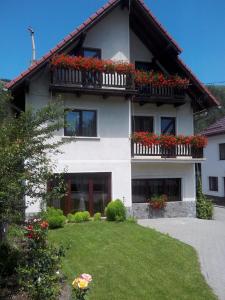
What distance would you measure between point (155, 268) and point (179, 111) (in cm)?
1189

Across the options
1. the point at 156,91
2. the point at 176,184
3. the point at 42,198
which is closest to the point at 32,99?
the point at 156,91

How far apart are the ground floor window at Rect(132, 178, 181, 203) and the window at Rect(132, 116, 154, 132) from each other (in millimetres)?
2680

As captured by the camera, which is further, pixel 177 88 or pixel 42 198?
pixel 177 88

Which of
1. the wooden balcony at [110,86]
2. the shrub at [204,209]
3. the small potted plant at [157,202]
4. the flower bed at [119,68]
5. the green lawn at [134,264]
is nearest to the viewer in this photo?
the green lawn at [134,264]

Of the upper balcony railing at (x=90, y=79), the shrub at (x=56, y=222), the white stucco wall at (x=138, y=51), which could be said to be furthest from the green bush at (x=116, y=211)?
the white stucco wall at (x=138, y=51)

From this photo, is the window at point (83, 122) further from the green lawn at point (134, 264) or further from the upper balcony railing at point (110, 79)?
the green lawn at point (134, 264)

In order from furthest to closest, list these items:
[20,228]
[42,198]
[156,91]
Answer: [156,91] → [42,198] → [20,228]

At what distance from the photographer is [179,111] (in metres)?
19.2

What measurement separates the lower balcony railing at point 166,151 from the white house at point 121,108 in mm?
49

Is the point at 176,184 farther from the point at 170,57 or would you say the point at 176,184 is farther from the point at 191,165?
the point at 170,57

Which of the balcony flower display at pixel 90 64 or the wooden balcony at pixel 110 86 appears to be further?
the wooden balcony at pixel 110 86

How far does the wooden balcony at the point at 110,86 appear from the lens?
616 inches

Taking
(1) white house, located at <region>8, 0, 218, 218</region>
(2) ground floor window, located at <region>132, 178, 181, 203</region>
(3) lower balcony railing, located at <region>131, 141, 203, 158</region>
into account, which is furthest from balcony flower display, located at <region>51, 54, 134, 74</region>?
(2) ground floor window, located at <region>132, 178, 181, 203</region>

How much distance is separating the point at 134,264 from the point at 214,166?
23173 mm
